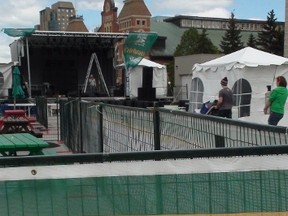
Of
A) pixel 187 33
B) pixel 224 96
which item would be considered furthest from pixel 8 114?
pixel 187 33

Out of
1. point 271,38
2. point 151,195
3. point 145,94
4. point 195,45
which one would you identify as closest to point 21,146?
point 151,195

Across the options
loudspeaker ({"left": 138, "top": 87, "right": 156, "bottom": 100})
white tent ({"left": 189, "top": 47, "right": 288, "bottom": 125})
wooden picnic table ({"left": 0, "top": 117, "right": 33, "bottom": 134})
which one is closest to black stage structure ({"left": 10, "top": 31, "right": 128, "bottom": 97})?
loudspeaker ({"left": 138, "top": 87, "right": 156, "bottom": 100})

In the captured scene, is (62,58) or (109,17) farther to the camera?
(109,17)

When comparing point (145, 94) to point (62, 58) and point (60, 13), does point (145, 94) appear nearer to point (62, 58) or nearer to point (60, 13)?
point (62, 58)

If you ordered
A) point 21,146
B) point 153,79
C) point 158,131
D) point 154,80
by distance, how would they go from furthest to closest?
point 154,80 → point 153,79 → point 21,146 → point 158,131

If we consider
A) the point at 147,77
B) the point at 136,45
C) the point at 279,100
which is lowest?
the point at 279,100

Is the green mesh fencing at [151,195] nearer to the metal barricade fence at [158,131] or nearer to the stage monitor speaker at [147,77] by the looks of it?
the metal barricade fence at [158,131]

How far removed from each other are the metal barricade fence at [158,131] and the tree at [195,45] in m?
66.6

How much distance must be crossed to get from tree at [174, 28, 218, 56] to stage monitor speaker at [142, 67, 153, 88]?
44.1 meters

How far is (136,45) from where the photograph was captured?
29.2m

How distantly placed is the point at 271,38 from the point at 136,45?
4393 centimetres

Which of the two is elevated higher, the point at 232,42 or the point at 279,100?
the point at 232,42

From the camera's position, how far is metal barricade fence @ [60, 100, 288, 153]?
377cm

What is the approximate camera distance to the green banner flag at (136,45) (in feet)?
95.3
